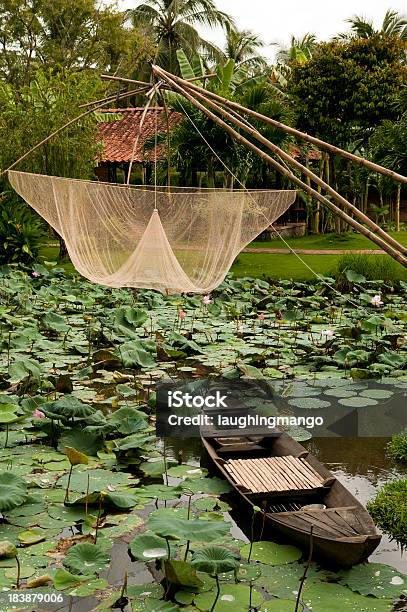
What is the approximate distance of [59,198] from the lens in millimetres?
4855

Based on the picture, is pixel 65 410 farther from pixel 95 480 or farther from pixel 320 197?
pixel 320 197

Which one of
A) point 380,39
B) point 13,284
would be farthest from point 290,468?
point 380,39

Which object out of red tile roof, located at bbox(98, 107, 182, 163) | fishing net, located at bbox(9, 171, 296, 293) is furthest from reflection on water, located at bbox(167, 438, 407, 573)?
red tile roof, located at bbox(98, 107, 182, 163)

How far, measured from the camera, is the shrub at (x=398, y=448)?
361cm

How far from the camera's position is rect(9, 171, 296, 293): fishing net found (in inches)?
194

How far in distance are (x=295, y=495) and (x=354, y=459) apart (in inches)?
34.4

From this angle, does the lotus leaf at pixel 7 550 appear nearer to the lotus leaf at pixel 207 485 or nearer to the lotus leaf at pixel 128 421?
the lotus leaf at pixel 207 485

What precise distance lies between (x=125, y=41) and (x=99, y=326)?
10.3m

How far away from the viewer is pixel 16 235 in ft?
30.2

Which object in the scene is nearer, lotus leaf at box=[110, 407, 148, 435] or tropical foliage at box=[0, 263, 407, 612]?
tropical foliage at box=[0, 263, 407, 612]

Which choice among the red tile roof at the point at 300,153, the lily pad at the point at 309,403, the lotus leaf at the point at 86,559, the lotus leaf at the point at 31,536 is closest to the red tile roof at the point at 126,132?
the red tile roof at the point at 300,153

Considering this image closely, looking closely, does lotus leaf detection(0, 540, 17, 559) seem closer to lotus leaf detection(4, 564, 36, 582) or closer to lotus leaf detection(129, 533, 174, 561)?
lotus leaf detection(4, 564, 36, 582)

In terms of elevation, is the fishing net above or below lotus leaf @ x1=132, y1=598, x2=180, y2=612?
above

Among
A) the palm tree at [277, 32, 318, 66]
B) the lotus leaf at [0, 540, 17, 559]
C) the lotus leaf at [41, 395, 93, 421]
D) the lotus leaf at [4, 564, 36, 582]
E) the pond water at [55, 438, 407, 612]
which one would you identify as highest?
the palm tree at [277, 32, 318, 66]
